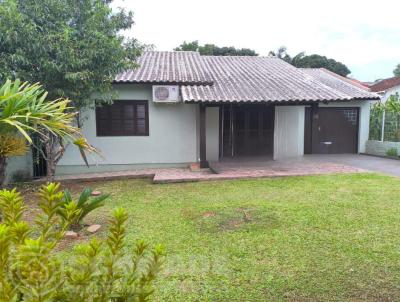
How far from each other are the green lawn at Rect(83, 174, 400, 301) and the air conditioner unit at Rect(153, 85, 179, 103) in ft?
11.7

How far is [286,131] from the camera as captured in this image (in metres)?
13.0

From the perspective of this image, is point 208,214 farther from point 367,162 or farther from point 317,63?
point 317,63

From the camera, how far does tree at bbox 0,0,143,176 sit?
293 inches

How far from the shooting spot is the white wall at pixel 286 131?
1289cm

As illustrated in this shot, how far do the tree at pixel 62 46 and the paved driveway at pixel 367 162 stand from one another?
8.32 metres

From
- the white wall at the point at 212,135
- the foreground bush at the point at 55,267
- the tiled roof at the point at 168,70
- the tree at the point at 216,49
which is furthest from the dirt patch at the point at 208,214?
the tree at the point at 216,49

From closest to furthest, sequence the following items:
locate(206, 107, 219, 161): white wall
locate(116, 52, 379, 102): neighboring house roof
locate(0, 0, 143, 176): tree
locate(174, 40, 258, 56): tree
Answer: locate(0, 0, 143, 176): tree → locate(116, 52, 379, 102): neighboring house roof → locate(206, 107, 219, 161): white wall → locate(174, 40, 258, 56): tree

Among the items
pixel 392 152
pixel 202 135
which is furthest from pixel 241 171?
pixel 392 152

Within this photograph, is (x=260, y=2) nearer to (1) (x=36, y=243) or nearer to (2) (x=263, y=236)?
(2) (x=263, y=236)

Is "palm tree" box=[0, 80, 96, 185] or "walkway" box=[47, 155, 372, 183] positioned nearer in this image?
"palm tree" box=[0, 80, 96, 185]

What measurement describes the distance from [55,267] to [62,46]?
24.6 feet

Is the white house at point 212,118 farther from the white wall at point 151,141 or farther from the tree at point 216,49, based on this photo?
the tree at point 216,49

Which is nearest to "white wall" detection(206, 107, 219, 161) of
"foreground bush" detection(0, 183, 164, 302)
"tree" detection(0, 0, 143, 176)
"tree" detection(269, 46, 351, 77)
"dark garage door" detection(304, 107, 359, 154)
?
A: "tree" detection(0, 0, 143, 176)

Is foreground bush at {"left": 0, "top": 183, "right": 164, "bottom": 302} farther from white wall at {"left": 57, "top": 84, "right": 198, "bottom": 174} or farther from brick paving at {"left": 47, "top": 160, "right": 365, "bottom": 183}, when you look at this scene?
white wall at {"left": 57, "top": 84, "right": 198, "bottom": 174}
